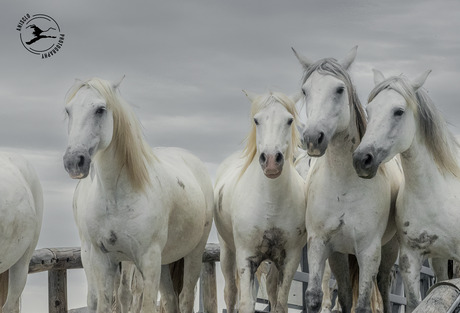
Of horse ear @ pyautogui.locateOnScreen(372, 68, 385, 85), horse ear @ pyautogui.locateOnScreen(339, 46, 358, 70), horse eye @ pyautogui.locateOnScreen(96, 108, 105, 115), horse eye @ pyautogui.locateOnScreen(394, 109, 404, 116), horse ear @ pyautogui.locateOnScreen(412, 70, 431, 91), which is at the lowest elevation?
horse eye @ pyautogui.locateOnScreen(394, 109, 404, 116)

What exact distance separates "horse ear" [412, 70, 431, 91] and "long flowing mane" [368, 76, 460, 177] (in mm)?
41

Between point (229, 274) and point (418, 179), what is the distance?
229 cm

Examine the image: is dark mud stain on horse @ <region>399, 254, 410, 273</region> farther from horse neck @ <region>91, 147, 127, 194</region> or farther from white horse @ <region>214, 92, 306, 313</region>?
horse neck @ <region>91, 147, 127, 194</region>

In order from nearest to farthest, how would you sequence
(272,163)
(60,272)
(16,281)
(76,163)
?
(76,163) → (272,163) → (16,281) → (60,272)

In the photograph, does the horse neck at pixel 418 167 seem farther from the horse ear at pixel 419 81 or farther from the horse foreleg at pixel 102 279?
the horse foreleg at pixel 102 279

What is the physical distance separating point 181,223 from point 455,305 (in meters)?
2.60

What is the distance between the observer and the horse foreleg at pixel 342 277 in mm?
6879

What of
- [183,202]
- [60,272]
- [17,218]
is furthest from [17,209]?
[60,272]

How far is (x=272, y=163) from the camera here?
581cm

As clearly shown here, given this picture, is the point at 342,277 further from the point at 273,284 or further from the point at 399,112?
the point at 399,112

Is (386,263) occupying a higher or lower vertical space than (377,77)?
lower

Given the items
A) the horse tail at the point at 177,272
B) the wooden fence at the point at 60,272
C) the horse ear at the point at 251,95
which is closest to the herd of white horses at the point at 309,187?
the horse ear at the point at 251,95

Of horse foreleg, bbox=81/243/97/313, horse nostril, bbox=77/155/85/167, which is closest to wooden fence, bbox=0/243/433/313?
horse foreleg, bbox=81/243/97/313

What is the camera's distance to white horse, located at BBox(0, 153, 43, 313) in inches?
270
